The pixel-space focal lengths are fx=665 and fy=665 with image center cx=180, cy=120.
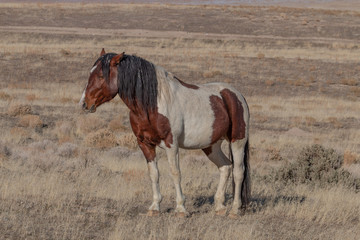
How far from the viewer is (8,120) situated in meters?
20.1

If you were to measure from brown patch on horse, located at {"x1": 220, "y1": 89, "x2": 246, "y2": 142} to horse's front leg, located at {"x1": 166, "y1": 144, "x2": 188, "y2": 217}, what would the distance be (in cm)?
93

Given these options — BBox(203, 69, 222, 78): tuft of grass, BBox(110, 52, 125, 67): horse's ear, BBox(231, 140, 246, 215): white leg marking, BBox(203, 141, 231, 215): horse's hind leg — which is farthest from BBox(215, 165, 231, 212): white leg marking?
BBox(203, 69, 222, 78): tuft of grass

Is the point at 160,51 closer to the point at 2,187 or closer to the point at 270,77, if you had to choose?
the point at 270,77

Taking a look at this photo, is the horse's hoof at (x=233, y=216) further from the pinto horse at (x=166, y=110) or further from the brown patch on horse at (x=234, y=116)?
the brown patch on horse at (x=234, y=116)

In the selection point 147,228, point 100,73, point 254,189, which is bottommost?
point 254,189

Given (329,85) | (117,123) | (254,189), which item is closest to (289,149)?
(117,123)

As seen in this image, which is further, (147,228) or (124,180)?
(124,180)

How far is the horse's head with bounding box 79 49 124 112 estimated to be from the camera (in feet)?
25.8

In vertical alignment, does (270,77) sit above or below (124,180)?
below

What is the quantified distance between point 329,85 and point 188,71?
6.97 m

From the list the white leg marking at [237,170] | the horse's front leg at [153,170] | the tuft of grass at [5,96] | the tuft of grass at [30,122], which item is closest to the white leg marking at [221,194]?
the white leg marking at [237,170]

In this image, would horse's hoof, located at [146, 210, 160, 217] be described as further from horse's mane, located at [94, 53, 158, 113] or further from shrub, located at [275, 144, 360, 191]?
shrub, located at [275, 144, 360, 191]

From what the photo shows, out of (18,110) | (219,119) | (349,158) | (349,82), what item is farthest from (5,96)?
(219,119)

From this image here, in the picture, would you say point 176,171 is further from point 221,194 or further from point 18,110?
point 18,110
